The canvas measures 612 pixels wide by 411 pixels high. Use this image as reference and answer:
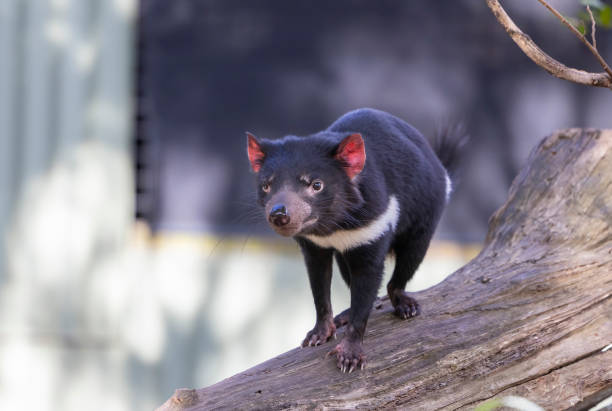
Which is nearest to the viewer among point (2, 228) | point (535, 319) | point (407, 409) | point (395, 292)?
point (407, 409)

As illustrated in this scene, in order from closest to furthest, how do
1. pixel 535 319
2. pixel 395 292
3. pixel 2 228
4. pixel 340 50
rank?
pixel 535 319, pixel 395 292, pixel 340 50, pixel 2 228

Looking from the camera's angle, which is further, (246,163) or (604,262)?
(246,163)

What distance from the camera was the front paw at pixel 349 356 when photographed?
2369mm

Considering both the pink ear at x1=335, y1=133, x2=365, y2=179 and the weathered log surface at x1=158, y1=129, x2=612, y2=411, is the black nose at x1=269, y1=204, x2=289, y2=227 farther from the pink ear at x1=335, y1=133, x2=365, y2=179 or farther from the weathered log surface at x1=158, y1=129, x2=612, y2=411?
the weathered log surface at x1=158, y1=129, x2=612, y2=411

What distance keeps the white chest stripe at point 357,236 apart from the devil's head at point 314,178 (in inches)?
2.1

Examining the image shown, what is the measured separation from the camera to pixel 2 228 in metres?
5.12

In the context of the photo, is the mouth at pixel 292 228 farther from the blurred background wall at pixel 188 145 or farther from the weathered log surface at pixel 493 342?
the blurred background wall at pixel 188 145

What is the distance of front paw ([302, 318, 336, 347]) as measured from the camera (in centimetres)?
261

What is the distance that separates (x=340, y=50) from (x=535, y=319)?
2664 millimetres

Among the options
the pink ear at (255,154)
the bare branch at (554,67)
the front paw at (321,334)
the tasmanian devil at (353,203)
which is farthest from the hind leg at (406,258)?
the bare branch at (554,67)

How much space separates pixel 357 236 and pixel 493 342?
547 millimetres

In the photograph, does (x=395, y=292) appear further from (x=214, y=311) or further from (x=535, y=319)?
(x=214, y=311)

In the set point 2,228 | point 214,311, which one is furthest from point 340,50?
point 2,228

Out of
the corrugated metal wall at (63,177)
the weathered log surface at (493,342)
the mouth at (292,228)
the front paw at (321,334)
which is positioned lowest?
the weathered log surface at (493,342)
